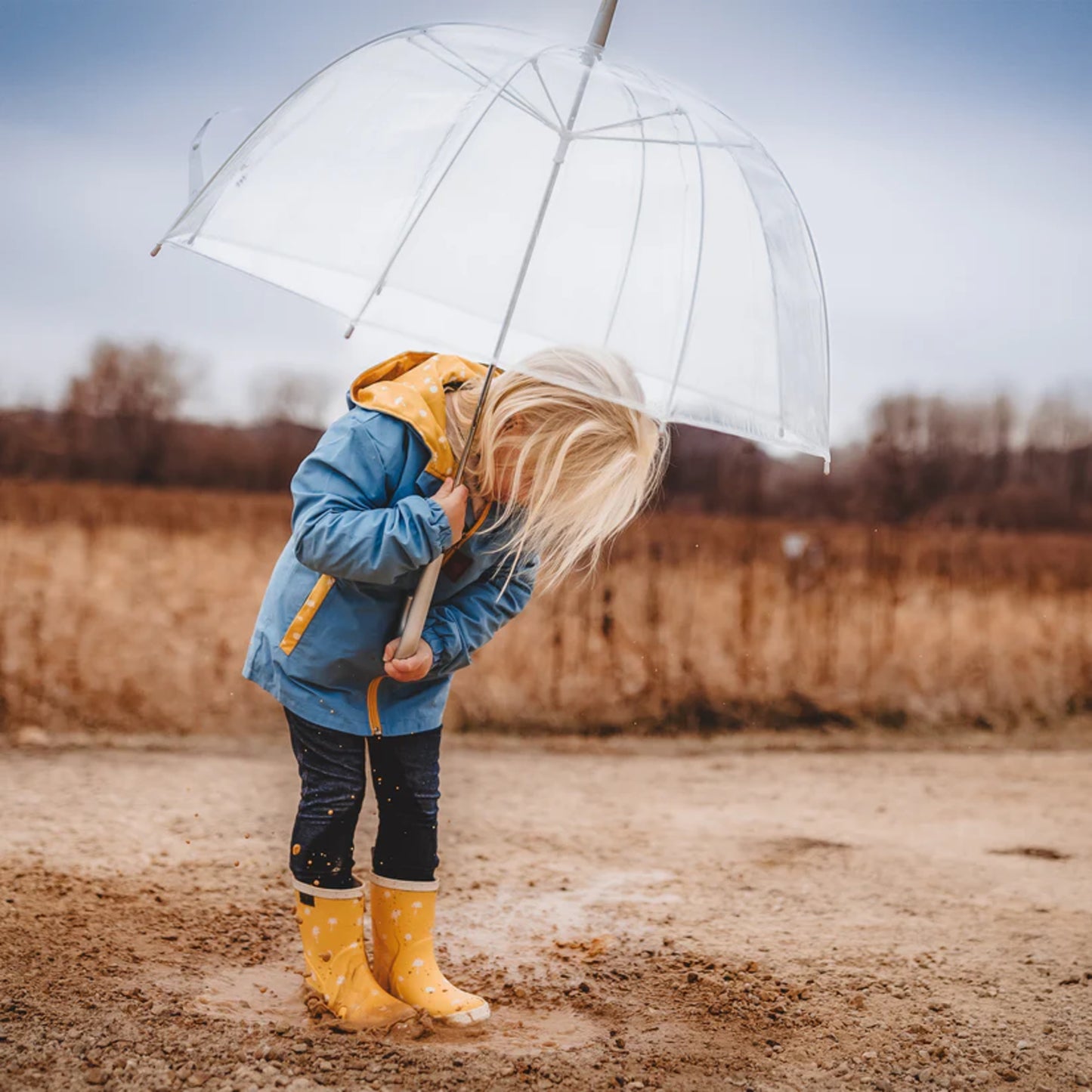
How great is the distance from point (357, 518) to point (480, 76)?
0.87 meters

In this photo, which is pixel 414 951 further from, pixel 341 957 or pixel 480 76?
pixel 480 76

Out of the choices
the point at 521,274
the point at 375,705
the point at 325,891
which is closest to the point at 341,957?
the point at 325,891

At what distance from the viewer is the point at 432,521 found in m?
2.25

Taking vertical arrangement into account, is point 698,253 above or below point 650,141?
below

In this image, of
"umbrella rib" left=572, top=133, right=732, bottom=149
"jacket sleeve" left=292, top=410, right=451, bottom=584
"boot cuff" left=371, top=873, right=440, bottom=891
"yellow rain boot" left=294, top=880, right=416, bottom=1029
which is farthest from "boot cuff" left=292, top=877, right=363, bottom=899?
"umbrella rib" left=572, top=133, right=732, bottom=149

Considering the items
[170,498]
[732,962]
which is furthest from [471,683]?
[732,962]

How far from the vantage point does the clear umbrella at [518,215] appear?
2250 mm

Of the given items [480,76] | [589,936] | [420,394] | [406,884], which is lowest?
[589,936]

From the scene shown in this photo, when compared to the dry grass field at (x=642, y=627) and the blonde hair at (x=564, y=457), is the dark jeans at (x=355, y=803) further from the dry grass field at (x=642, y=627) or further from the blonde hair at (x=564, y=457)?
the dry grass field at (x=642, y=627)

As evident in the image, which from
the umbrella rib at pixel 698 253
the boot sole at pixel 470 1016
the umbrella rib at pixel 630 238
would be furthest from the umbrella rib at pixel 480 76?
the boot sole at pixel 470 1016

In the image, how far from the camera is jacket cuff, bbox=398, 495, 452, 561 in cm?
225

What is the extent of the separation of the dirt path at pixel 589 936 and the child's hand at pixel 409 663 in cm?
73

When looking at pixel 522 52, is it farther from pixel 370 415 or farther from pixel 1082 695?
pixel 1082 695

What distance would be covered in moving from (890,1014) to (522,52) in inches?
87.9
